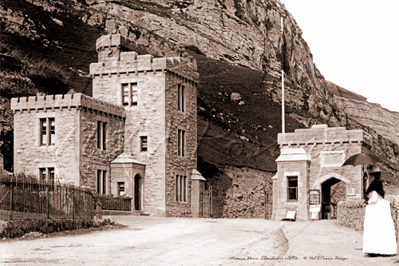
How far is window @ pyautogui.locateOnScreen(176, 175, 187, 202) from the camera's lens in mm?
45938

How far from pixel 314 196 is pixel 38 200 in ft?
67.6

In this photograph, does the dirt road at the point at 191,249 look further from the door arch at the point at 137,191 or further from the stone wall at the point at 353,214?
the door arch at the point at 137,191

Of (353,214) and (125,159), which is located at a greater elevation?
(125,159)

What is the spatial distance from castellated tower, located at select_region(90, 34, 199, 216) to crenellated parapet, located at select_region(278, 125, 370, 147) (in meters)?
8.30

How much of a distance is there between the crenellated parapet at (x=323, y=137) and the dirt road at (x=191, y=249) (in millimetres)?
16413

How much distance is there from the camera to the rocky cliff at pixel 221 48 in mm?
85438

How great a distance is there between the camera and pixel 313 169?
4025 centimetres

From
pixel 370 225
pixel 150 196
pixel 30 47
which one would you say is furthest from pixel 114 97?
pixel 30 47

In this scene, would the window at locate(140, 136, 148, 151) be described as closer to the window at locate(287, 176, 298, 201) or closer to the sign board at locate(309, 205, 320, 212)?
the window at locate(287, 176, 298, 201)

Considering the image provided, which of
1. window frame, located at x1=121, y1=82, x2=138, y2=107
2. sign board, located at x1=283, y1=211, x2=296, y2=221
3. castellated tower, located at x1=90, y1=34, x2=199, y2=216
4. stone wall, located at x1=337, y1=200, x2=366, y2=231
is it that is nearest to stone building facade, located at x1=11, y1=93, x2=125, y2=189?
castellated tower, located at x1=90, y1=34, x2=199, y2=216

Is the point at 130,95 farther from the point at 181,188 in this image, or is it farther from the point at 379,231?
the point at 379,231

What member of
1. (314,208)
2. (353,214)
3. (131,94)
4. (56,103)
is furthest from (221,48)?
(353,214)

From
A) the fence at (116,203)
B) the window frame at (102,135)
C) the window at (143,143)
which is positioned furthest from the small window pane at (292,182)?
the window frame at (102,135)

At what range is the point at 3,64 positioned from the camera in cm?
6272
